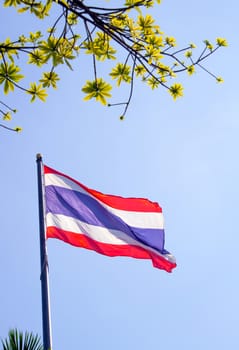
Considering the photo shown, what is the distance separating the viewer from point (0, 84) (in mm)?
4312

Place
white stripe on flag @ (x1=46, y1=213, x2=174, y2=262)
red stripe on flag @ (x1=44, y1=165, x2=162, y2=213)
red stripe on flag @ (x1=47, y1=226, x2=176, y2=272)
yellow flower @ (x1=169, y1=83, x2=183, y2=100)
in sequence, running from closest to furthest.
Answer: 1. yellow flower @ (x1=169, y1=83, x2=183, y2=100)
2. red stripe on flag @ (x1=47, y1=226, x2=176, y2=272)
3. white stripe on flag @ (x1=46, y1=213, x2=174, y2=262)
4. red stripe on flag @ (x1=44, y1=165, x2=162, y2=213)

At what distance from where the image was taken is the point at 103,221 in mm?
10039

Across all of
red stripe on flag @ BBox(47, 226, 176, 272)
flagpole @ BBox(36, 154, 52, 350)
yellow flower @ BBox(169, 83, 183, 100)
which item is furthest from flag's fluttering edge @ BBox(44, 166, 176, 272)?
yellow flower @ BBox(169, 83, 183, 100)

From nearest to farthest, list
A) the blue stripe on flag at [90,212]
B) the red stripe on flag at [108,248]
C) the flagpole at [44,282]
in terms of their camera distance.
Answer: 1. the flagpole at [44,282]
2. the red stripe on flag at [108,248]
3. the blue stripe on flag at [90,212]

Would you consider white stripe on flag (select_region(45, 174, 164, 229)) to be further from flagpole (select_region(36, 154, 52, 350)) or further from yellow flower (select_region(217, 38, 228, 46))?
yellow flower (select_region(217, 38, 228, 46))

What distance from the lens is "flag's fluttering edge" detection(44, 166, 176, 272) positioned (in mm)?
9078

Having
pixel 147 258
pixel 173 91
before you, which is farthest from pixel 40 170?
pixel 173 91

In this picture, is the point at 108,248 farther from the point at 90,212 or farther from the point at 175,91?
the point at 175,91

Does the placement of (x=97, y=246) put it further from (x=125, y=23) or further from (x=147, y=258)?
(x=125, y=23)

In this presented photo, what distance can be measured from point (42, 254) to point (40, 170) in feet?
5.67

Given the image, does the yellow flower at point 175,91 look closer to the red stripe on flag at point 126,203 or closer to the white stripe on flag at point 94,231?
the white stripe on flag at point 94,231

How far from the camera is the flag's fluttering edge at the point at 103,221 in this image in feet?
29.8

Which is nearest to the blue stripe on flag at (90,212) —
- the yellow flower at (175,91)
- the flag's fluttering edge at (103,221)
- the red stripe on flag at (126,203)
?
the flag's fluttering edge at (103,221)

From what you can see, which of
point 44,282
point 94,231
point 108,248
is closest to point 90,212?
point 94,231
